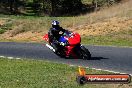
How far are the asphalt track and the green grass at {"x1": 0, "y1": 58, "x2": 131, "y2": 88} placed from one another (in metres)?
1.21

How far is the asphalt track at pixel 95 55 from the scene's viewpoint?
17406mm

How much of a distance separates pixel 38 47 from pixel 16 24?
16825mm

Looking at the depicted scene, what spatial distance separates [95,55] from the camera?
Answer: 20.8 meters

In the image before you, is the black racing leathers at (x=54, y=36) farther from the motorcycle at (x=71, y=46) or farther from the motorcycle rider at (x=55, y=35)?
the motorcycle at (x=71, y=46)

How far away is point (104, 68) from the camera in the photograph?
16.7 metres

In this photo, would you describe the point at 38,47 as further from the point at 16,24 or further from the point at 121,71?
the point at 16,24

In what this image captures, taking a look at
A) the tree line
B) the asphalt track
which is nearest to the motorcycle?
the asphalt track

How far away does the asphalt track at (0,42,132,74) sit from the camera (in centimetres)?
1741

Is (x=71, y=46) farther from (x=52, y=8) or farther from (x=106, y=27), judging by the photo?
(x=52, y=8)

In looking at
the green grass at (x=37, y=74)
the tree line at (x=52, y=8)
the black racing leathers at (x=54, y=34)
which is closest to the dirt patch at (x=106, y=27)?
the black racing leathers at (x=54, y=34)

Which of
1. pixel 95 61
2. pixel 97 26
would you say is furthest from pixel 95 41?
pixel 95 61

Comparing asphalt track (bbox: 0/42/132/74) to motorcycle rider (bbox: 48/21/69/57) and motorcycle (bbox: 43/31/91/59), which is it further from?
motorcycle rider (bbox: 48/21/69/57)

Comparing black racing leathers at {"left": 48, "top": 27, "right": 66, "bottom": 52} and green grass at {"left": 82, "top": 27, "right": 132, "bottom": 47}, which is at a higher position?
black racing leathers at {"left": 48, "top": 27, "right": 66, "bottom": 52}

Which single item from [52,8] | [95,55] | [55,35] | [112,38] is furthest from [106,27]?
[52,8]
